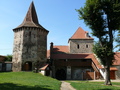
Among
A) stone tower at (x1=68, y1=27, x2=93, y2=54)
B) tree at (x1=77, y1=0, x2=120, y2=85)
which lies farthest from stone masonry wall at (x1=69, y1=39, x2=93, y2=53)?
tree at (x1=77, y1=0, x2=120, y2=85)

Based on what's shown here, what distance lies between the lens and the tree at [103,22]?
51.8 feet

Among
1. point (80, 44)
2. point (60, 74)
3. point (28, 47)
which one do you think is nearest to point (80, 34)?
point (80, 44)

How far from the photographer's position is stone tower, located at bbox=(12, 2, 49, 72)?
27.7 m

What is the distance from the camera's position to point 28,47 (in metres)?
28.0

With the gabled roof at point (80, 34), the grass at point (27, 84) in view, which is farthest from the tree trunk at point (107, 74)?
the gabled roof at point (80, 34)

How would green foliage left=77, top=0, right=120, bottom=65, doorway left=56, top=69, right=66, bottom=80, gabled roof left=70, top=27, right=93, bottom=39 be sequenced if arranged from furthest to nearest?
gabled roof left=70, top=27, right=93, bottom=39
doorway left=56, top=69, right=66, bottom=80
green foliage left=77, top=0, right=120, bottom=65

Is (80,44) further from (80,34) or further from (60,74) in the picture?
(60,74)

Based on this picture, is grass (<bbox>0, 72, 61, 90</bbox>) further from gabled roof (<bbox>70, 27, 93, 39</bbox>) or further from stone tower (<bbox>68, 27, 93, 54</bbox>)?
gabled roof (<bbox>70, 27, 93, 39</bbox>)

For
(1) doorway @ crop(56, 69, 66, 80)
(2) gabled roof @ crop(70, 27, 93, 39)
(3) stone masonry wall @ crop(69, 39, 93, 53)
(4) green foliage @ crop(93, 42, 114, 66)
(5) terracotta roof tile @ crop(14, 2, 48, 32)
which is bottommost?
(1) doorway @ crop(56, 69, 66, 80)

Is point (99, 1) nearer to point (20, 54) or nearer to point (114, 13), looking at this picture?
point (114, 13)

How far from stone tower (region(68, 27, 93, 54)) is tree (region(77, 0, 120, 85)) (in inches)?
725

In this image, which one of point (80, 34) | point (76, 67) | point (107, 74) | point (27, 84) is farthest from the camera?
point (80, 34)

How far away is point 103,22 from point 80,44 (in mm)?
19574

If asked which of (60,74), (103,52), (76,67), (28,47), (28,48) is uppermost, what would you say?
(28,47)
